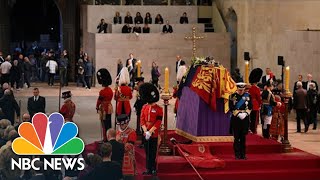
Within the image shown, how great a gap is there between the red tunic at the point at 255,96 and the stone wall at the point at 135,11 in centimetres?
2034

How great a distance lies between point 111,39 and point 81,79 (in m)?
2.38

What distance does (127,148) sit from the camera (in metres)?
13.6

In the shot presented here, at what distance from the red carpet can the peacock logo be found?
269 cm

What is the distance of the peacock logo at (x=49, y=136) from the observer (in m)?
13.2

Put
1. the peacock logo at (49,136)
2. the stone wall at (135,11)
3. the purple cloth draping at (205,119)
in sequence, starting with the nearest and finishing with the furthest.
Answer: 1. the peacock logo at (49,136)
2. the purple cloth draping at (205,119)
3. the stone wall at (135,11)

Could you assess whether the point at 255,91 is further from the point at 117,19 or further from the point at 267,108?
the point at 117,19

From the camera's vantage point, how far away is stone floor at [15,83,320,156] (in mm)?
20909

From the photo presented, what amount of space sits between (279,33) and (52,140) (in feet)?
66.5

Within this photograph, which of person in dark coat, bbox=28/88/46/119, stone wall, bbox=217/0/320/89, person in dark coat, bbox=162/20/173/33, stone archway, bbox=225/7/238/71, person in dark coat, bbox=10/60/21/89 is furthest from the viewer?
stone archway, bbox=225/7/238/71

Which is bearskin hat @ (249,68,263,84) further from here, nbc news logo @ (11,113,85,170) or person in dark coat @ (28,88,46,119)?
nbc news logo @ (11,113,85,170)

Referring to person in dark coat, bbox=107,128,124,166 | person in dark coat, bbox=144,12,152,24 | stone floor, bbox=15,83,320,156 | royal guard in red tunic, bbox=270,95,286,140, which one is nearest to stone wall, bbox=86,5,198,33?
person in dark coat, bbox=144,12,152,24

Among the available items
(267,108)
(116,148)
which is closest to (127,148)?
(116,148)

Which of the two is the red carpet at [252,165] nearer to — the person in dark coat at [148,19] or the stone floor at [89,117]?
the stone floor at [89,117]

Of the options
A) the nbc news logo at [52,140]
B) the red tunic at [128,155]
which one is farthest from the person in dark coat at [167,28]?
the nbc news logo at [52,140]
